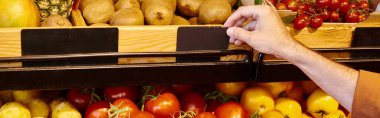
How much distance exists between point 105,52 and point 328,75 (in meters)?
0.68

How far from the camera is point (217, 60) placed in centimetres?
152

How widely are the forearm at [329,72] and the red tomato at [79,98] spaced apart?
0.76 meters

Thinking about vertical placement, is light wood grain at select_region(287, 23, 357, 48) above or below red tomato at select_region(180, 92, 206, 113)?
above

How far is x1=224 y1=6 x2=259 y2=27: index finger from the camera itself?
57.1 inches

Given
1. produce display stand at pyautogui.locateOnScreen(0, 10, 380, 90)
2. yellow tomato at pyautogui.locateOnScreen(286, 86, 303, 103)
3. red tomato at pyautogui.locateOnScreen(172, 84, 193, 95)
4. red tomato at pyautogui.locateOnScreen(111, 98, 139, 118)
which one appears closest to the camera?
produce display stand at pyautogui.locateOnScreen(0, 10, 380, 90)

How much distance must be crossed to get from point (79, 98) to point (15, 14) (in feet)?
1.38

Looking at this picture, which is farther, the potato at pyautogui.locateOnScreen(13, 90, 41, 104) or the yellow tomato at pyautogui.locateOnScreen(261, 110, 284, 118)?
the yellow tomato at pyautogui.locateOnScreen(261, 110, 284, 118)

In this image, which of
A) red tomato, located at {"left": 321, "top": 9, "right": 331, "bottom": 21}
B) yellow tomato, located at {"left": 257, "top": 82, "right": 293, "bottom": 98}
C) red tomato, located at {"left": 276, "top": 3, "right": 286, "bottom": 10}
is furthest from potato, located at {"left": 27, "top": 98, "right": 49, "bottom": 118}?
red tomato, located at {"left": 321, "top": 9, "right": 331, "bottom": 21}

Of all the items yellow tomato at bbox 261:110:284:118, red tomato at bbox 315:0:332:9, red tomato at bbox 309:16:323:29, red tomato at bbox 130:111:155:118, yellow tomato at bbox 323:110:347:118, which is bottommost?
yellow tomato at bbox 323:110:347:118

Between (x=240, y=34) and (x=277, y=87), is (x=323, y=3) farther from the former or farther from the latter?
(x=240, y=34)

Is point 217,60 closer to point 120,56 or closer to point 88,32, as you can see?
point 120,56

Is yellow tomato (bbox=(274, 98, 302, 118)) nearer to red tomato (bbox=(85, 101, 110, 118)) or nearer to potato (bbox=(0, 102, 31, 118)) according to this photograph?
red tomato (bbox=(85, 101, 110, 118))

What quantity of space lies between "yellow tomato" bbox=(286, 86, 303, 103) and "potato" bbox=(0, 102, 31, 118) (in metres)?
1.08

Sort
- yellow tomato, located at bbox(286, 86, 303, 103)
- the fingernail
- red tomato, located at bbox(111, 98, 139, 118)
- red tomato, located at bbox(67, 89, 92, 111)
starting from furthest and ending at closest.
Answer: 1. yellow tomato, located at bbox(286, 86, 303, 103)
2. red tomato, located at bbox(67, 89, 92, 111)
3. red tomato, located at bbox(111, 98, 139, 118)
4. the fingernail
